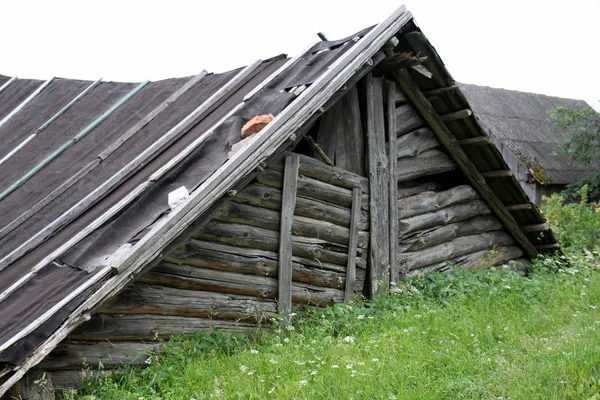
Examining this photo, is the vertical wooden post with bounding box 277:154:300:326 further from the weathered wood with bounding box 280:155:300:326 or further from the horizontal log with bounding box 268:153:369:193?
the horizontal log with bounding box 268:153:369:193

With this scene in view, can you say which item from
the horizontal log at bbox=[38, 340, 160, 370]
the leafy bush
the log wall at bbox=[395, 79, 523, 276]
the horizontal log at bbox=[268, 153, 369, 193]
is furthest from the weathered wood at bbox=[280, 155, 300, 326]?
the leafy bush

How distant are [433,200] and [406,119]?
115cm

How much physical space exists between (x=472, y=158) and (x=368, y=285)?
2.65m

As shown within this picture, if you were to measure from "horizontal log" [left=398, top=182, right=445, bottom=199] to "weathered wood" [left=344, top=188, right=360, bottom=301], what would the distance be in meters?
1.08

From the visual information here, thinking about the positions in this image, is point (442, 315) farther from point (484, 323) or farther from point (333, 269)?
point (333, 269)

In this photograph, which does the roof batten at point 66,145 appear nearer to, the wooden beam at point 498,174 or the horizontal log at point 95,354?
the horizontal log at point 95,354

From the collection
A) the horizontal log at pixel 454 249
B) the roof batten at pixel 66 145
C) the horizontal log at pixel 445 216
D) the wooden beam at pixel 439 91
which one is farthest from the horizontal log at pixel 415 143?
the roof batten at pixel 66 145

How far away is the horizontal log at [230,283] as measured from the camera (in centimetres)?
574

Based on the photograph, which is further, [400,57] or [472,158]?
[472,158]

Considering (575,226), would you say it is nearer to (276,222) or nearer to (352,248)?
(352,248)

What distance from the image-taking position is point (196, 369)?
5.24 m

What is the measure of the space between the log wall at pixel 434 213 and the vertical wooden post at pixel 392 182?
0.12m

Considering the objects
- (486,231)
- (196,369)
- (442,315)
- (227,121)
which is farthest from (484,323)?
(486,231)

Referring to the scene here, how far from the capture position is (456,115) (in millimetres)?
8320
